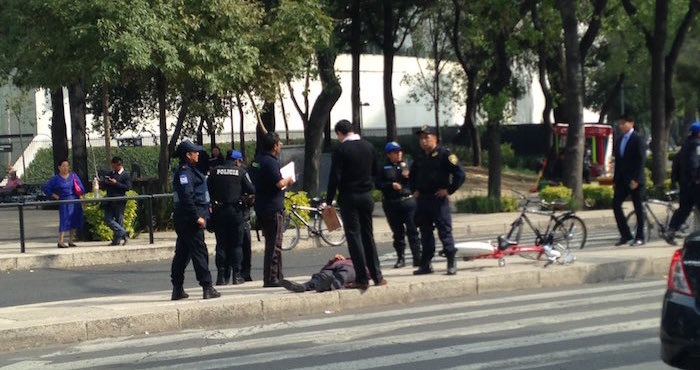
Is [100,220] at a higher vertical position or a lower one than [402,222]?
lower

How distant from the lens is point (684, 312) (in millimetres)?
7168

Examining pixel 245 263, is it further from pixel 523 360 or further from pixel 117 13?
pixel 117 13

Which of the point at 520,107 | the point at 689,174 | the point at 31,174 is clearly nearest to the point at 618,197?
the point at 689,174

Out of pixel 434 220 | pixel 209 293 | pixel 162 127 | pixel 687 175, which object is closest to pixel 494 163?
pixel 162 127

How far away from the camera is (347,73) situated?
67062mm

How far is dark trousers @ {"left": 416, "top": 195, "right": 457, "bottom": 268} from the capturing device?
13.0 meters

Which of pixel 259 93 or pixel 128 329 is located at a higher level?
pixel 259 93

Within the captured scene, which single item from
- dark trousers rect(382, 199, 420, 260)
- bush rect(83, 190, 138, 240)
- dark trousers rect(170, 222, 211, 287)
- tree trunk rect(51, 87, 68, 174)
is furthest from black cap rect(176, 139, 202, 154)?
tree trunk rect(51, 87, 68, 174)

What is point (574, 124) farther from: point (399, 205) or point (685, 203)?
point (399, 205)

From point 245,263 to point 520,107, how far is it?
67938mm

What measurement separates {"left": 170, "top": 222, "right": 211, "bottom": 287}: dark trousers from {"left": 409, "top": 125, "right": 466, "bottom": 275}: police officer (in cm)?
273

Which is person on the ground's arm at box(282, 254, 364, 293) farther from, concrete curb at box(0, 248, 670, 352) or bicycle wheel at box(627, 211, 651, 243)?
bicycle wheel at box(627, 211, 651, 243)

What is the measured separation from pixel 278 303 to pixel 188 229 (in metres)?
1.26

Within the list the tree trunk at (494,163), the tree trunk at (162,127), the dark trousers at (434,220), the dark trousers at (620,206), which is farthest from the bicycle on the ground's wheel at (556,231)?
the tree trunk at (494,163)
